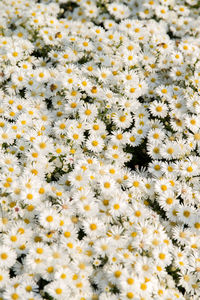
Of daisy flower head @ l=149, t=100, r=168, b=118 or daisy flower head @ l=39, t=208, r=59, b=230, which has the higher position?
daisy flower head @ l=149, t=100, r=168, b=118

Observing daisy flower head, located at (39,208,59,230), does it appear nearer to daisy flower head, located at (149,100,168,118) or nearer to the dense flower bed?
the dense flower bed

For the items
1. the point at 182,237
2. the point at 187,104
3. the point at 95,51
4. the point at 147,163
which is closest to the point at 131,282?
the point at 182,237

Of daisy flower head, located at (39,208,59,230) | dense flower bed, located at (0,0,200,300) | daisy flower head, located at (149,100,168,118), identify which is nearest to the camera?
dense flower bed, located at (0,0,200,300)

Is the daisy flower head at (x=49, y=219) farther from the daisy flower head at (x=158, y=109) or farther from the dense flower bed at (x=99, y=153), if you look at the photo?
the daisy flower head at (x=158, y=109)

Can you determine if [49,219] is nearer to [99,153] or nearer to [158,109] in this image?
[99,153]

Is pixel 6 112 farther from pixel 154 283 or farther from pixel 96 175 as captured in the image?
pixel 154 283

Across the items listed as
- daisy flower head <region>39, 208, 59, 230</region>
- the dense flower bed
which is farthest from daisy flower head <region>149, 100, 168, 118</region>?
daisy flower head <region>39, 208, 59, 230</region>

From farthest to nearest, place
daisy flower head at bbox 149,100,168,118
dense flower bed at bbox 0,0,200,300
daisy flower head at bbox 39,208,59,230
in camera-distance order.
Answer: daisy flower head at bbox 149,100,168,118, daisy flower head at bbox 39,208,59,230, dense flower bed at bbox 0,0,200,300

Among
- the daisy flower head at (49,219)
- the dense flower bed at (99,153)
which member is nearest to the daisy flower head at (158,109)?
the dense flower bed at (99,153)
